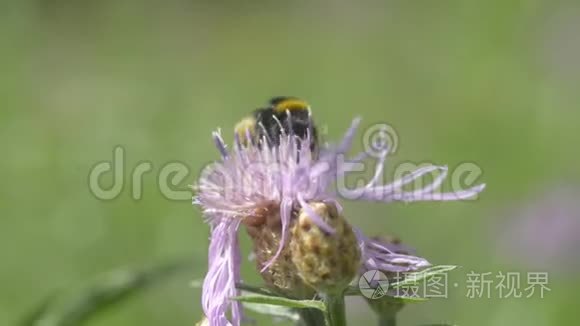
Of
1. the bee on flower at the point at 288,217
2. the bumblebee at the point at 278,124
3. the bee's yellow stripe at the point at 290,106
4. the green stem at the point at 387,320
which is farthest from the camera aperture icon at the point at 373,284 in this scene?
the bee's yellow stripe at the point at 290,106

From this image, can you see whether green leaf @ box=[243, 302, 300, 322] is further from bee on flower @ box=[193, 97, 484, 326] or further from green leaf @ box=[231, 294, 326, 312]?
green leaf @ box=[231, 294, 326, 312]

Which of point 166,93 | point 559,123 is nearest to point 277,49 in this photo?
point 166,93

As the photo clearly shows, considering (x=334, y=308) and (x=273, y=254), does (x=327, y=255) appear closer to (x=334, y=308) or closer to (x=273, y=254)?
(x=334, y=308)

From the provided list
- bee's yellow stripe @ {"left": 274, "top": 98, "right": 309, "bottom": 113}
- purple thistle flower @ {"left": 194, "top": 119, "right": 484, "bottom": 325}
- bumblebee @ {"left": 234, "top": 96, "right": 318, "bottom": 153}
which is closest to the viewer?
purple thistle flower @ {"left": 194, "top": 119, "right": 484, "bottom": 325}

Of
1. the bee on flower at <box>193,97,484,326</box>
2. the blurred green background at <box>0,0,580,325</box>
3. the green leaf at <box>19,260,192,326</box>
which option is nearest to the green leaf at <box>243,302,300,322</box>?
the bee on flower at <box>193,97,484,326</box>

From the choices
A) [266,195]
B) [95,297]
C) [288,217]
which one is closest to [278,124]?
[266,195]

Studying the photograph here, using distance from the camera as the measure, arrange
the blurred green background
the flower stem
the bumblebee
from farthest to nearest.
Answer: the blurred green background → the bumblebee → the flower stem
